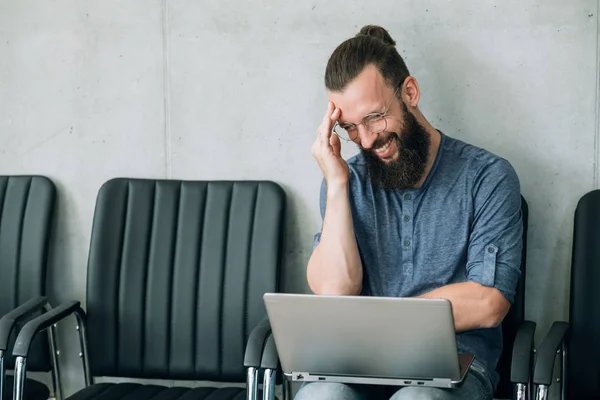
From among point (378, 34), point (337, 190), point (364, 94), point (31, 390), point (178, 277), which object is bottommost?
point (31, 390)

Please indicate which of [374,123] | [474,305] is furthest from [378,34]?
[474,305]

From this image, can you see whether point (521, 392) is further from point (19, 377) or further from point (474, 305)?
point (19, 377)

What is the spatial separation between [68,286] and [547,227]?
161 cm

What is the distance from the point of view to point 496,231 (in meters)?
2.25

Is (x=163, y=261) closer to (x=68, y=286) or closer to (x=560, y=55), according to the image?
(x=68, y=286)

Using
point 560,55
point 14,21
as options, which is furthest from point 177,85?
point 560,55

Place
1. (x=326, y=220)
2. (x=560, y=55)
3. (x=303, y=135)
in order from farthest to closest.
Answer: (x=303, y=135) < (x=560, y=55) < (x=326, y=220)

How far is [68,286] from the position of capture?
9.94 feet

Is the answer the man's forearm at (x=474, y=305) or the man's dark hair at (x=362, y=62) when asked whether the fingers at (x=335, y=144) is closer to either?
the man's dark hair at (x=362, y=62)

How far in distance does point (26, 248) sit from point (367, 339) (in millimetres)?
1432

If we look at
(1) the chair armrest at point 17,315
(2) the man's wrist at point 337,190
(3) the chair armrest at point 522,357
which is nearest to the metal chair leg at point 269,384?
(2) the man's wrist at point 337,190

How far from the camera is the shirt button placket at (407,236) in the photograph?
7.72 feet

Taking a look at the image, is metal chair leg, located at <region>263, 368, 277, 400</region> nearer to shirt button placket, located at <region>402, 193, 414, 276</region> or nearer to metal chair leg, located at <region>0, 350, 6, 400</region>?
shirt button placket, located at <region>402, 193, 414, 276</region>

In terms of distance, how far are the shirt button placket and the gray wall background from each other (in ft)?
1.45
